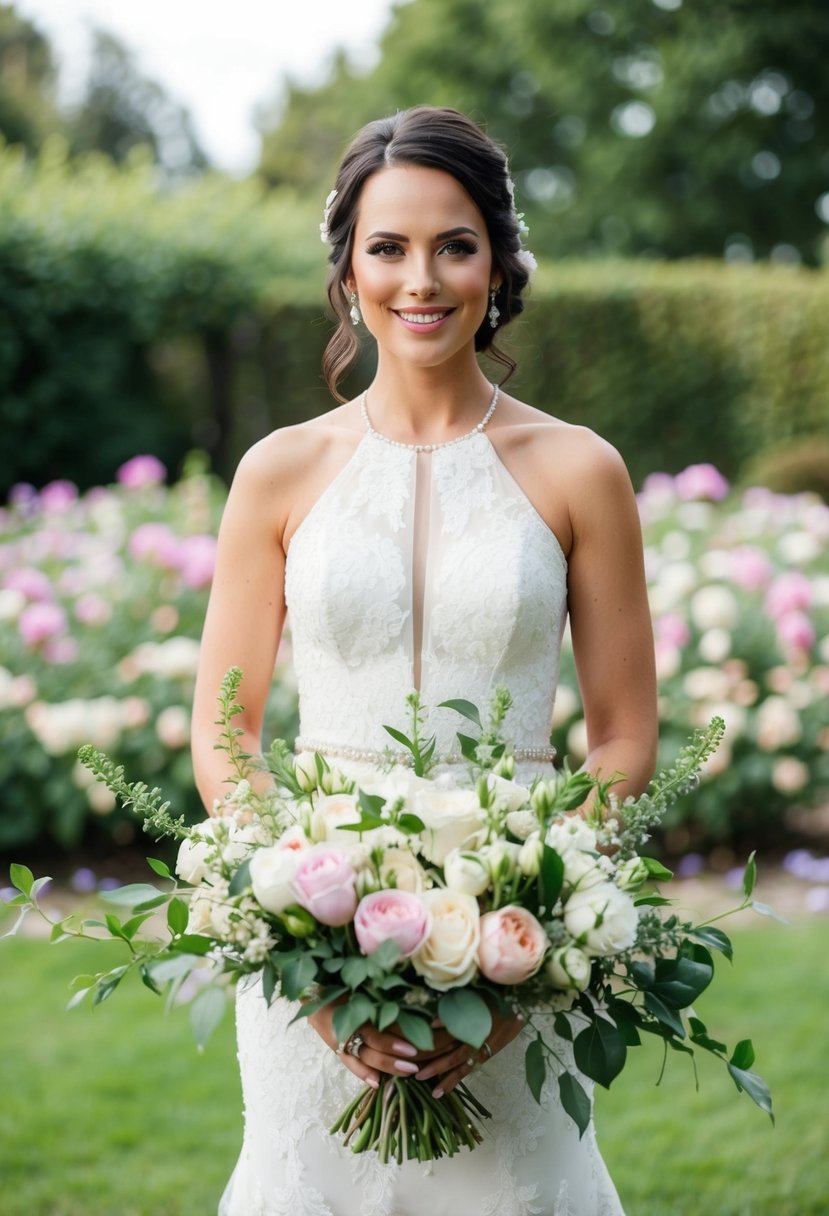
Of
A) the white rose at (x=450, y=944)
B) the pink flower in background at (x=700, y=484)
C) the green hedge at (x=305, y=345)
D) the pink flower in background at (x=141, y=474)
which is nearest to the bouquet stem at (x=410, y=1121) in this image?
the white rose at (x=450, y=944)

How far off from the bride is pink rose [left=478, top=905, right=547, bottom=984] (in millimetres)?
650

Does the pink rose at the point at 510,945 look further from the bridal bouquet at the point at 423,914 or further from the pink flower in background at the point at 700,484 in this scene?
the pink flower in background at the point at 700,484

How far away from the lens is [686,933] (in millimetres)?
1990

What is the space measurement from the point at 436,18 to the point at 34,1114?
28539mm

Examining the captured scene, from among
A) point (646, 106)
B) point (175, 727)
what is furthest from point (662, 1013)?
point (646, 106)

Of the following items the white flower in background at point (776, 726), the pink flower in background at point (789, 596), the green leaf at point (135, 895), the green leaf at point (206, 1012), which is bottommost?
the white flower in background at point (776, 726)

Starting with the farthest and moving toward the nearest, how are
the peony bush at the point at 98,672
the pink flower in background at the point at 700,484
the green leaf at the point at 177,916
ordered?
the pink flower in background at the point at 700,484
the peony bush at the point at 98,672
the green leaf at the point at 177,916

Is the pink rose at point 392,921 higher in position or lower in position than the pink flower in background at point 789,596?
higher

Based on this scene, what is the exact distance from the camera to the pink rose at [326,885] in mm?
1763

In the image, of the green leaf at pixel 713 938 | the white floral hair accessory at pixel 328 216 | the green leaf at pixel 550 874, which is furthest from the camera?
the white floral hair accessory at pixel 328 216

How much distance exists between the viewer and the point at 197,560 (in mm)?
6637

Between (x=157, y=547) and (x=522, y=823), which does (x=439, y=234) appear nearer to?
(x=522, y=823)

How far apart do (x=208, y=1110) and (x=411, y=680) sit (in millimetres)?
2487

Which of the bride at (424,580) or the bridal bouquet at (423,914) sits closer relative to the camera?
the bridal bouquet at (423,914)
